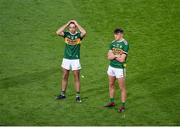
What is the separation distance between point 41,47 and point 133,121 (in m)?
6.90

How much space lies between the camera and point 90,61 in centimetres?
1944

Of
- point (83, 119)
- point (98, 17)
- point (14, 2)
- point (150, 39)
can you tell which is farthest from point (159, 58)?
point (14, 2)

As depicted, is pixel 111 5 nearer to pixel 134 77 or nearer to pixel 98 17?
pixel 98 17

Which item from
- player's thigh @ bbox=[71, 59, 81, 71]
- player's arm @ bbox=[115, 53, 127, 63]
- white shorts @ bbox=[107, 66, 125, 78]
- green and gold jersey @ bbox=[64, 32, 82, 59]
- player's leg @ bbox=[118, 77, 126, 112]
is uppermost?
green and gold jersey @ bbox=[64, 32, 82, 59]

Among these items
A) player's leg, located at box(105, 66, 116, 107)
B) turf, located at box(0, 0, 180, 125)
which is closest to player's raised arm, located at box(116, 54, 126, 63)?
player's leg, located at box(105, 66, 116, 107)

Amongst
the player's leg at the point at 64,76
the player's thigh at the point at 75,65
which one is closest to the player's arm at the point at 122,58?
the player's thigh at the point at 75,65

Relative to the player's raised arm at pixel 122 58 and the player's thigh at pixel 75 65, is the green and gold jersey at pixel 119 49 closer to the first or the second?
the player's raised arm at pixel 122 58

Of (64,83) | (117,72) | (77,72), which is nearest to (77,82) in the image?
(77,72)

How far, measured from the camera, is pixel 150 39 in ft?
70.2

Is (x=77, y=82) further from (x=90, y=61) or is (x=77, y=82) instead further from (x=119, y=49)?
(x=90, y=61)

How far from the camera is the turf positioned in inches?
601

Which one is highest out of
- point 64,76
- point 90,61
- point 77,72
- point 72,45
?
point 72,45

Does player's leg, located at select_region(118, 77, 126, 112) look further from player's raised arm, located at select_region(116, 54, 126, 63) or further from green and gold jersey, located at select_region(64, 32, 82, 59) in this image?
green and gold jersey, located at select_region(64, 32, 82, 59)

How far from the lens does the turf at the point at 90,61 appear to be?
1527cm
